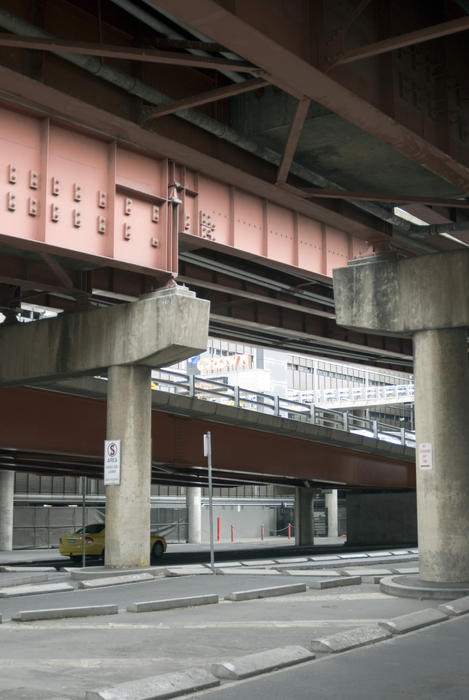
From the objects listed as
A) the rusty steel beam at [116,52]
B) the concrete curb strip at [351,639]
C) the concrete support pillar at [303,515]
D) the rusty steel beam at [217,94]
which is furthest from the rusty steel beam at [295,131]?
the concrete support pillar at [303,515]

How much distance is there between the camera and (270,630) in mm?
12219

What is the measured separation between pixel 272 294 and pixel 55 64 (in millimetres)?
19995

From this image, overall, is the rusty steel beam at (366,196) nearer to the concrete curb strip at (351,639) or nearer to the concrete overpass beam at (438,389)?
the concrete overpass beam at (438,389)

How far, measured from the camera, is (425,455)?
17.4 metres

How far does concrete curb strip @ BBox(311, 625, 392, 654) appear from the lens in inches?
411

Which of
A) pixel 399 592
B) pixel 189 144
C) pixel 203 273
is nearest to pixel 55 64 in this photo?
pixel 189 144

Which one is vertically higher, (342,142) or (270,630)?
(342,142)

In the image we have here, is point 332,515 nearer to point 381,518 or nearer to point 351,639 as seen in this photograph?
point 381,518

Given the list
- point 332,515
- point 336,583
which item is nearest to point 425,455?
point 336,583

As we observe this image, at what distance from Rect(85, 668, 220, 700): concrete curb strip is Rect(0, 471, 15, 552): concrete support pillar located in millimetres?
42359

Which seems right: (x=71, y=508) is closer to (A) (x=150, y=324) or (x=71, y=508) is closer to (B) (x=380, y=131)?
(A) (x=150, y=324)

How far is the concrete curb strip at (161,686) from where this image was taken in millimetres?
7602

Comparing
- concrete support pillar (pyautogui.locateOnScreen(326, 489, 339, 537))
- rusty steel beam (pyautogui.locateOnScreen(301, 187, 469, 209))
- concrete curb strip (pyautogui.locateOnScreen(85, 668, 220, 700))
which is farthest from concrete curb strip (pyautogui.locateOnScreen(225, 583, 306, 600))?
concrete support pillar (pyautogui.locateOnScreen(326, 489, 339, 537))

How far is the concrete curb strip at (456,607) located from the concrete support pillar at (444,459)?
2.05 metres
